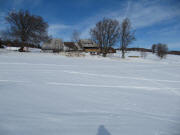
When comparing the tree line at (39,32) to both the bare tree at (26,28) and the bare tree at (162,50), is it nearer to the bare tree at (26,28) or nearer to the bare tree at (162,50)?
the bare tree at (26,28)

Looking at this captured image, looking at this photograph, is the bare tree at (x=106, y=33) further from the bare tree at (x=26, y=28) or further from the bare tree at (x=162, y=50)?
the bare tree at (x=162, y=50)

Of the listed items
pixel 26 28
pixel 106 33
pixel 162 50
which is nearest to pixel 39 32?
pixel 26 28

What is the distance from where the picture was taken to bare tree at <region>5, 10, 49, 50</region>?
65.8ft

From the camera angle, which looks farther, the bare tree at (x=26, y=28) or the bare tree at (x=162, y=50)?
the bare tree at (x=162, y=50)

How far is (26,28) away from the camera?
2069 centimetres

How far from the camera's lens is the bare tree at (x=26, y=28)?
20048mm

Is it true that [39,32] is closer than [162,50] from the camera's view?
Yes

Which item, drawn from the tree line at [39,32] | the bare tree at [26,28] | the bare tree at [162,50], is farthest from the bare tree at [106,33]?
the bare tree at [162,50]

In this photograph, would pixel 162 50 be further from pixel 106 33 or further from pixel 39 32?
pixel 39 32

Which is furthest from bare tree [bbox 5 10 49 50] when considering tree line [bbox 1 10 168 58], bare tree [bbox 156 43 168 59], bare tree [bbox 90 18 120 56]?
bare tree [bbox 156 43 168 59]

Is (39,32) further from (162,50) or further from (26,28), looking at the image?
(162,50)

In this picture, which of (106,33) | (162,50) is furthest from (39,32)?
(162,50)

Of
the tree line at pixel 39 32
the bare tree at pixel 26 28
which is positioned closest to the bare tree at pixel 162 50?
the tree line at pixel 39 32

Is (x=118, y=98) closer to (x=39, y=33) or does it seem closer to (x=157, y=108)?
(x=157, y=108)
